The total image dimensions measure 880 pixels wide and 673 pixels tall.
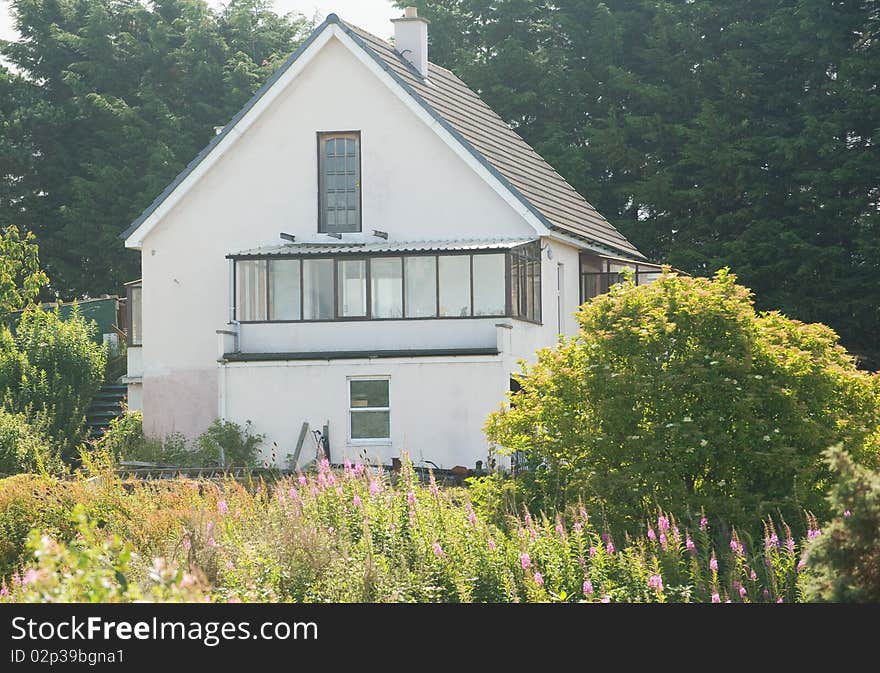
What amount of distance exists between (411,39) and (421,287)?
29.5 feet

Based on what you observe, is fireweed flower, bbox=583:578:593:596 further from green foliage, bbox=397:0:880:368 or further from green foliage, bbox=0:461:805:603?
green foliage, bbox=397:0:880:368

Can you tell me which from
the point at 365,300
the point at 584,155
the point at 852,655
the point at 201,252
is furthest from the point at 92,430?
the point at 852,655

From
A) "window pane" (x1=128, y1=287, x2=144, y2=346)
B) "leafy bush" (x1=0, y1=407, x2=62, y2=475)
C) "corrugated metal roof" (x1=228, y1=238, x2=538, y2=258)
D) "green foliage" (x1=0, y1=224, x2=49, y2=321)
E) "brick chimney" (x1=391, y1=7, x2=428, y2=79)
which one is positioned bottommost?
"leafy bush" (x1=0, y1=407, x2=62, y2=475)

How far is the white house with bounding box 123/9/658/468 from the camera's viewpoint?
3300 centimetres

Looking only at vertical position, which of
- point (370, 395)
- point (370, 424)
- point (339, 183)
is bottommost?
point (370, 424)

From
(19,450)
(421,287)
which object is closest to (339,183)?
(421,287)

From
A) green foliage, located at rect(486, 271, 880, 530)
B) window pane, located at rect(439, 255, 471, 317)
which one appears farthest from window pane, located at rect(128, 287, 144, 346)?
green foliage, located at rect(486, 271, 880, 530)

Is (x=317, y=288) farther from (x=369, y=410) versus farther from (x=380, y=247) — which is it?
(x=369, y=410)

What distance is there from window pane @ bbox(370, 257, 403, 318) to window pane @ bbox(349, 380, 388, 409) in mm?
1698

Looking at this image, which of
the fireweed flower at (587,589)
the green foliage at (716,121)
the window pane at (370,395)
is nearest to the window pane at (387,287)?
the window pane at (370,395)

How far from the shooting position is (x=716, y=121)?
4947 cm

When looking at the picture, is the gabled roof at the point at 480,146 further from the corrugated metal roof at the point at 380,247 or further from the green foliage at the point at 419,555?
the green foliage at the point at 419,555

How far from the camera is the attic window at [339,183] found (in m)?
35.8

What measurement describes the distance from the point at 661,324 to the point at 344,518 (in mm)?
4964
